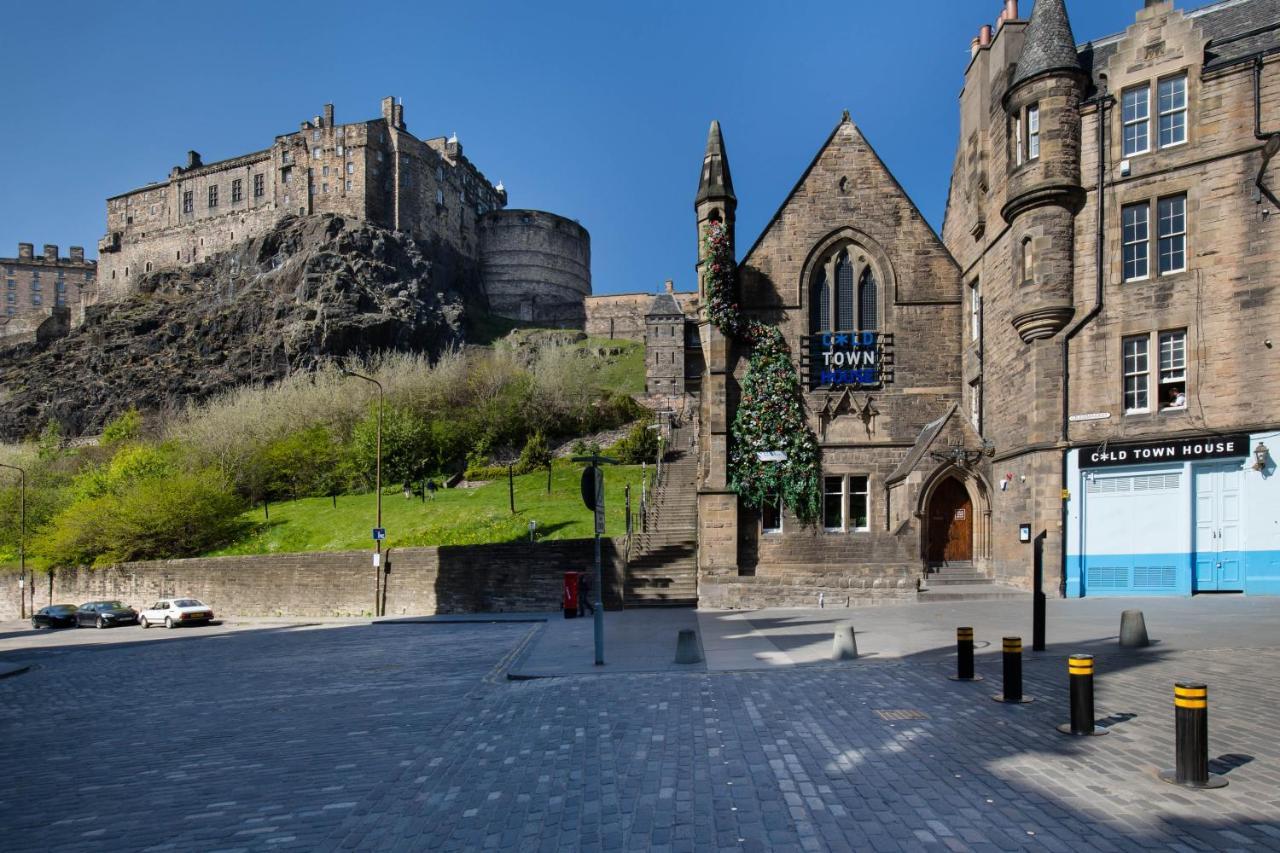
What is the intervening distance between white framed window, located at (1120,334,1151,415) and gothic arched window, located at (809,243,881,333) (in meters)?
6.77

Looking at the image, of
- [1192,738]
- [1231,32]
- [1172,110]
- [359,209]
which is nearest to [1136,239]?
[1172,110]

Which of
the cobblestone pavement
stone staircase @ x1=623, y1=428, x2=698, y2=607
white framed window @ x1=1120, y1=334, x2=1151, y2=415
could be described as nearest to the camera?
the cobblestone pavement

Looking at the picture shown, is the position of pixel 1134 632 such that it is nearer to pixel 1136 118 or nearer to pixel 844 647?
pixel 844 647

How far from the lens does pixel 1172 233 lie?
1962cm

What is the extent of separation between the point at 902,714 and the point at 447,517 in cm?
3214

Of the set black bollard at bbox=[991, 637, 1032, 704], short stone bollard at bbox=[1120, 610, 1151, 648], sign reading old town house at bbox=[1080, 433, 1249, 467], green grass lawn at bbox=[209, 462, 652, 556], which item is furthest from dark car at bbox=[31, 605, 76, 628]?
short stone bollard at bbox=[1120, 610, 1151, 648]

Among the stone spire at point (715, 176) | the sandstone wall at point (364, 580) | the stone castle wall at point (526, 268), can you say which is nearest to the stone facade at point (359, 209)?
the stone castle wall at point (526, 268)

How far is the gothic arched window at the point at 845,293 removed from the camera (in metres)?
25.1

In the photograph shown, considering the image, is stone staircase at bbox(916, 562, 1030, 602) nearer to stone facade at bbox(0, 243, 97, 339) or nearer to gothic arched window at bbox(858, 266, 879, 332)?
gothic arched window at bbox(858, 266, 879, 332)

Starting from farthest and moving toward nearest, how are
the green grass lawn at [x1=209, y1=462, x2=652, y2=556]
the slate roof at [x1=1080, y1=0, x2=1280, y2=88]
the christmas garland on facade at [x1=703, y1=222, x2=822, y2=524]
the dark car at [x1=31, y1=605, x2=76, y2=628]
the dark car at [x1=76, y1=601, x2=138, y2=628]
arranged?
the green grass lawn at [x1=209, y1=462, x2=652, y2=556]
the dark car at [x1=31, y1=605, x2=76, y2=628]
the dark car at [x1=76, y1=601, x2=138, y2=628]
the christmas garland on facade at [x1=703, y1=222, x2=822, y2=524]
the slate roof at [x1=1080, y1=0, x2=1280, y2=88]

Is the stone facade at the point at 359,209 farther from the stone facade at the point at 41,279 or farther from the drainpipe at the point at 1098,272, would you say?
the drainpipe at the point at 1098,272

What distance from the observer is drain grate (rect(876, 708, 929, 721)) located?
8.80m

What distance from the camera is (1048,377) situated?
67.1 ft

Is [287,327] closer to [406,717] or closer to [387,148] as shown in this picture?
[387,148]
